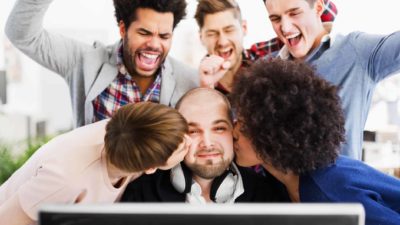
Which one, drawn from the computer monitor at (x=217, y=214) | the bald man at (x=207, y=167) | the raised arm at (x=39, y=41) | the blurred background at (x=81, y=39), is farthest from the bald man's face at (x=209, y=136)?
the computer monitor at (x=217, y=214)

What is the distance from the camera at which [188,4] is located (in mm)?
1670

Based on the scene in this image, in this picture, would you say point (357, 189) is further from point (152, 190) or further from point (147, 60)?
point (147, 60)

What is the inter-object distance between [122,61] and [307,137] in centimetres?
76

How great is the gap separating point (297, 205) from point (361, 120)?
0.91 meters

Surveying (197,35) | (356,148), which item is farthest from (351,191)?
(197,35)

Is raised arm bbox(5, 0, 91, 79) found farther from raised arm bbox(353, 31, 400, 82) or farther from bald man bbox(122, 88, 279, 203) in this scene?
raised arm bbox(353, 31, 400, 82)

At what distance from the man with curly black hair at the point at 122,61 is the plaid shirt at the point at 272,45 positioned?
25 centimetres

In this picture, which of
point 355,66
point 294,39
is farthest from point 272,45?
point 355,66

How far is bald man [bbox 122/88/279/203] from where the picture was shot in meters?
1.63

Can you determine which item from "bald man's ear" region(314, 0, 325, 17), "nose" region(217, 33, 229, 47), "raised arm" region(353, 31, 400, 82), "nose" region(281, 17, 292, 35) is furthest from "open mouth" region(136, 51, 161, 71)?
"raised arm" region(353, 31, 400, 82)

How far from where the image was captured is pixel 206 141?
1.62 m

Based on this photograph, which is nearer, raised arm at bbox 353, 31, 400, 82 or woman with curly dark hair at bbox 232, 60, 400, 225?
woman with curly dark hair at bbox 232, 60, 400, 225

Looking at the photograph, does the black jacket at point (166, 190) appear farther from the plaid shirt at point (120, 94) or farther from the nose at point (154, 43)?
the nose at point (154, 43)

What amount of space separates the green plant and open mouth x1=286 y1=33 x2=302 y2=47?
3.33ft
